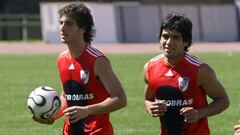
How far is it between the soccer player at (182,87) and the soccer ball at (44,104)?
2.70 ft

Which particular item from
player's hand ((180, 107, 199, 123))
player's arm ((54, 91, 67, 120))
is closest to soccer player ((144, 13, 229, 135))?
player's hand ((180, 107, 199, 123))

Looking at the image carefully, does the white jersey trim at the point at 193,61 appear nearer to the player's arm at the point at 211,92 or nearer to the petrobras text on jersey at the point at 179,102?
the player's arm at the point at 211,92

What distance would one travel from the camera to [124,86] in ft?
60.6

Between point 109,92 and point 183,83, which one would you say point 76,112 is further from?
point 183,83

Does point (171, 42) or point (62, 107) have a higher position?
point (171, 42)

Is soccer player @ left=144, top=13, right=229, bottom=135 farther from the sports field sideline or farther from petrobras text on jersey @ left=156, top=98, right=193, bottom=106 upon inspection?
the sports field sideline

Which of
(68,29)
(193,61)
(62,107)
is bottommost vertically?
(62,107)

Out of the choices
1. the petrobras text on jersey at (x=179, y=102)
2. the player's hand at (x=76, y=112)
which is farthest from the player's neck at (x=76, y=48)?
the petrobras text on jersey at (x=179, y=102)

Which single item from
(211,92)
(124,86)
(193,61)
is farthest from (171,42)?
(124,86)

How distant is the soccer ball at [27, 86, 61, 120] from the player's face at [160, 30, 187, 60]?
111 centimetres

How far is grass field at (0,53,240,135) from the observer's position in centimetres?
1244

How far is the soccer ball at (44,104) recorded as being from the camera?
6.81 metres

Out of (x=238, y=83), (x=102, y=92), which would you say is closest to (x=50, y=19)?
(x=238, y=83)

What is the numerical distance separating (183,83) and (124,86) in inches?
470
